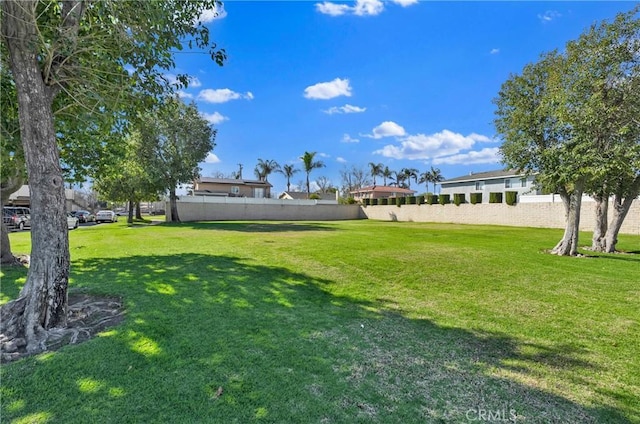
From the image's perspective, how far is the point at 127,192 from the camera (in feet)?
82.7

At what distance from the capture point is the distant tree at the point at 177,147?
2177 centimetres

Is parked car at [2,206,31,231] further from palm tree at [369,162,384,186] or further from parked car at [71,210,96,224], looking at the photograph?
palm tree at [369,162,384,186]

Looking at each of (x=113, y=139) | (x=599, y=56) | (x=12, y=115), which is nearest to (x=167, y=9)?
(x=12, y=115)

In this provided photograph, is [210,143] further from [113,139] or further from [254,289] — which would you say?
[254,289]

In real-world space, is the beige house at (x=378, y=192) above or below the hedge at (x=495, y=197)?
above

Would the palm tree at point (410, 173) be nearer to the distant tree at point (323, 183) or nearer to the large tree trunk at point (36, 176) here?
the distant tree at point (323, 183)

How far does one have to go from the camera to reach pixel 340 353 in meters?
3.15

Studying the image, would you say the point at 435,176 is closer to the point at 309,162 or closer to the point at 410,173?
the point at 410,173

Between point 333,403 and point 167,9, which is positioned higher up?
point 167,9

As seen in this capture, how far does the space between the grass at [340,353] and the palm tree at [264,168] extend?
161ft

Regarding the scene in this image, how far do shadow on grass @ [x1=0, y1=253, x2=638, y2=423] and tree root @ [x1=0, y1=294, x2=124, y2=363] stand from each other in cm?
22

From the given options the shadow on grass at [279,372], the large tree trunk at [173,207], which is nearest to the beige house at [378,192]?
the large tree trunk at [173,207]

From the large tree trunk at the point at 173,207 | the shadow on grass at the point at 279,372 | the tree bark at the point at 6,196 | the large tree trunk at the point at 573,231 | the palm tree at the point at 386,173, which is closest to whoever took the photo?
the shadow on grass at the point at 279,372

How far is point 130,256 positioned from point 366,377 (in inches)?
312
